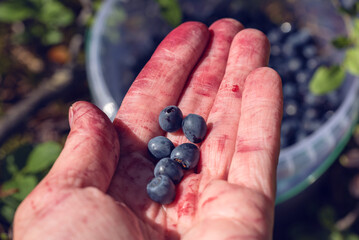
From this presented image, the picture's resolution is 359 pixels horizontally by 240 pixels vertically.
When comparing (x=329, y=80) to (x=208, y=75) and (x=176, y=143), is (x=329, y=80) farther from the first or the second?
(x=176, y=143)

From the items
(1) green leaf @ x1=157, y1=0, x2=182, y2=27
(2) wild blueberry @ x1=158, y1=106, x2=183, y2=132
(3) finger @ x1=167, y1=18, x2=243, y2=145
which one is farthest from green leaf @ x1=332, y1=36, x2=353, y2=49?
(2) wild blueberry @ x1=158, y1=106, x2=183, y2=132

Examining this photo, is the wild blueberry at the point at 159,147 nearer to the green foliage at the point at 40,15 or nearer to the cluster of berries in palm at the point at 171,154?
the cluster of berries in palm at the point at 171,154

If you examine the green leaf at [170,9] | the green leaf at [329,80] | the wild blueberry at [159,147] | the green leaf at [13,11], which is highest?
the green leaf at [13,11]

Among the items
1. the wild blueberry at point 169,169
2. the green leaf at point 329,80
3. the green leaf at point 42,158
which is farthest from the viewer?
the green leaf at point 329,80

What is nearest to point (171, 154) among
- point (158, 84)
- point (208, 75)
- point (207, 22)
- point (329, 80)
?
point (158, 84)

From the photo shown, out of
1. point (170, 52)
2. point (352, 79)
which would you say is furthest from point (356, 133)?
point (170, 52)

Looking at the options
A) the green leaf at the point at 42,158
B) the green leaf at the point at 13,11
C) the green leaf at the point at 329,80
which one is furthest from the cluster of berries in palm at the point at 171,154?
the green leaf at the point at 13,11
